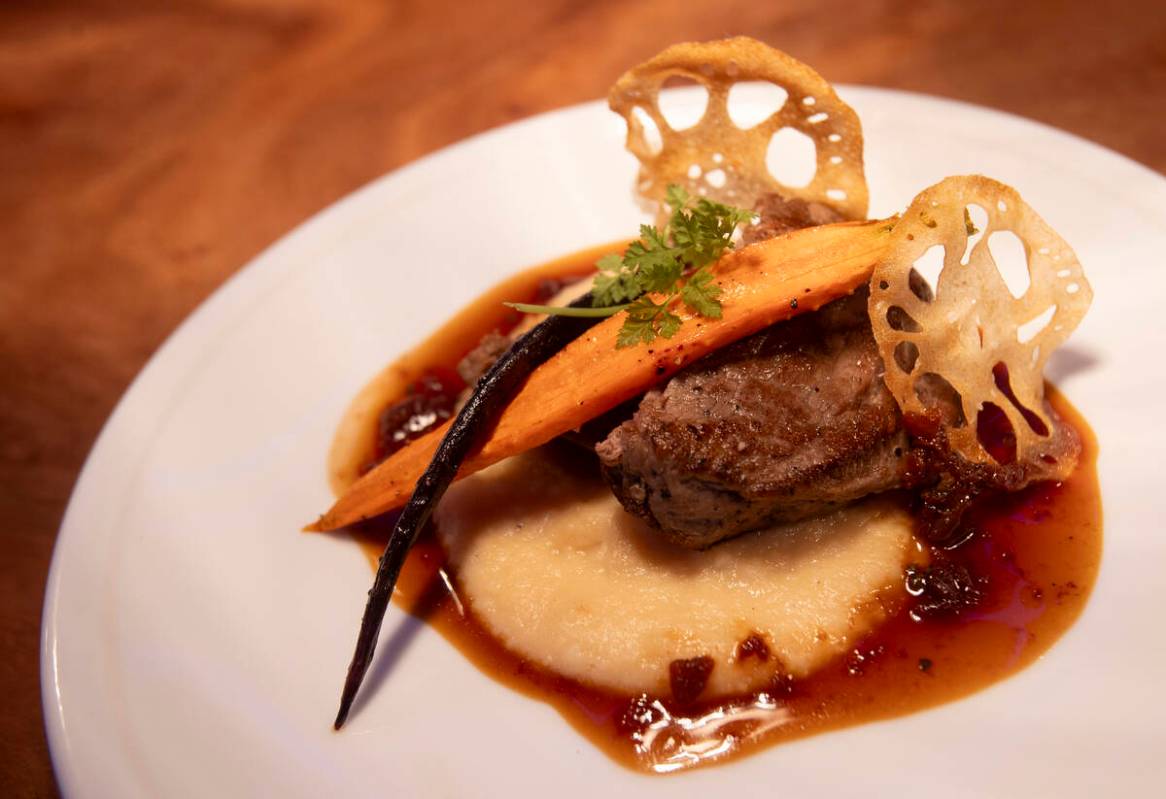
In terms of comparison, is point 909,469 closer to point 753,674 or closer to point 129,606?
point 753,674

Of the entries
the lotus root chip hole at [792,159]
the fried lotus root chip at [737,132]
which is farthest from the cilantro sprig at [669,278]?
the lotus root chip hole at [792,159]

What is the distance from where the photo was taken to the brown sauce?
2818 mm

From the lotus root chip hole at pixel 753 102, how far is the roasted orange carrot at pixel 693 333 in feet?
5.65

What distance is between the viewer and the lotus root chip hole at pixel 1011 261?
3.94 m

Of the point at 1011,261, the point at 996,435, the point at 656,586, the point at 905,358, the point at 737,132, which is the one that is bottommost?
the point at 996,435

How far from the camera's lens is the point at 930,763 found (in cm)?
257

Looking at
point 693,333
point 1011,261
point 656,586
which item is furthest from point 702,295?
point 1011,261

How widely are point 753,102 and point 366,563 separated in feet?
10.6

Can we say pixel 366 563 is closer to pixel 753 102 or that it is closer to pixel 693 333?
pixel 693 333

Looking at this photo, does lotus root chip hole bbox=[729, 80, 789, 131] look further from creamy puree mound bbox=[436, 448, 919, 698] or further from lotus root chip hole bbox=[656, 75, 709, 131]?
creamy puree mound bbox=[436, 448, 919, 698]

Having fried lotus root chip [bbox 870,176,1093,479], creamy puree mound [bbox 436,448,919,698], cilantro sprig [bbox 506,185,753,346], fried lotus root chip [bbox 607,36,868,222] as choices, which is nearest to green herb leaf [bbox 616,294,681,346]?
cilantro sprig [bbox 506,185,753,346]

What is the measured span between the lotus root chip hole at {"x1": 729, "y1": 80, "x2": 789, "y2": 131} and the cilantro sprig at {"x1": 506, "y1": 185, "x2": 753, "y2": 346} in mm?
1654

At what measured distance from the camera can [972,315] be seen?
3.12m

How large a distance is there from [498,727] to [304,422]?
Result: 1858 mm
